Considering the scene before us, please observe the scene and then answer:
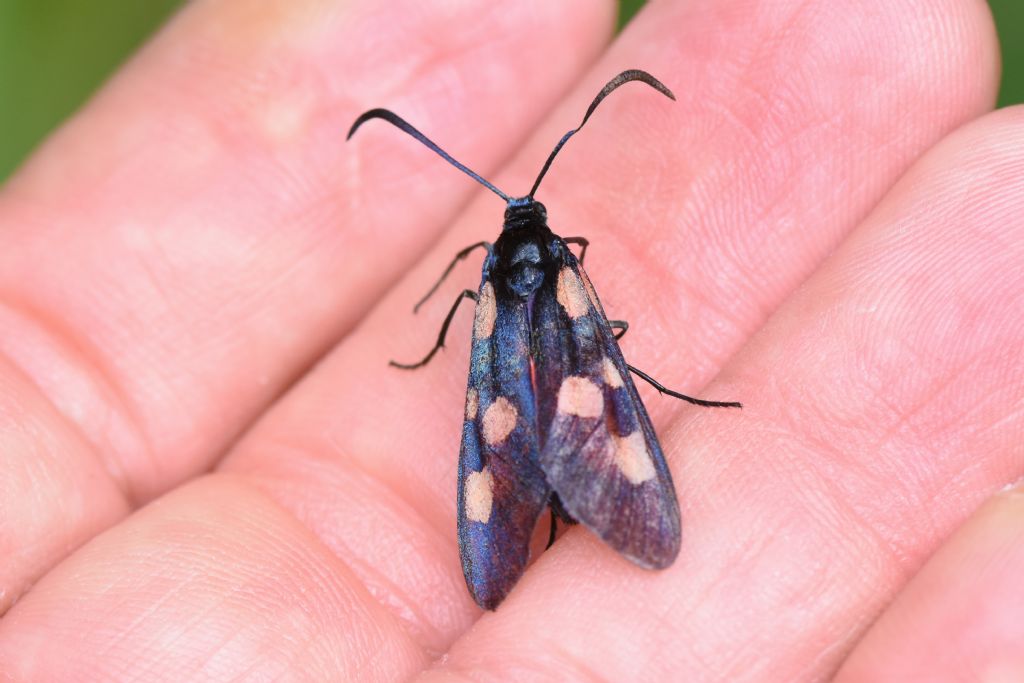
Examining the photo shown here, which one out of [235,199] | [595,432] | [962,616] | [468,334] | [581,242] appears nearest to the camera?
[962,616]

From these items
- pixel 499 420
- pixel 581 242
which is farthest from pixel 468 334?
pixel 499 420

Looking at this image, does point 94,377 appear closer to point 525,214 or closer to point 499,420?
point 499,420

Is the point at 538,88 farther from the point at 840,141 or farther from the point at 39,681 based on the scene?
the point at 39,681

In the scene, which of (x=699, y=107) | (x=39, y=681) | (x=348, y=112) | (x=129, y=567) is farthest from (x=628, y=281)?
(x=39, y=681)

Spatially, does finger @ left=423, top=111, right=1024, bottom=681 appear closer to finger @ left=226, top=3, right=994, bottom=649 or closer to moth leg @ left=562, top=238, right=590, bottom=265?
finger @ left=226, top=3, right=994, bottom=649

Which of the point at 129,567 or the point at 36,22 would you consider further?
the point at 36,22
